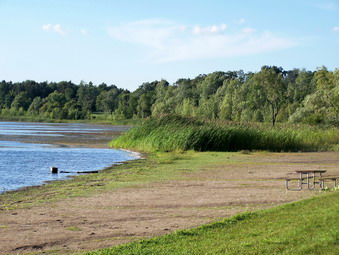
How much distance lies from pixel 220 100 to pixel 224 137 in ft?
255

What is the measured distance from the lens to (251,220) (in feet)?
38.3

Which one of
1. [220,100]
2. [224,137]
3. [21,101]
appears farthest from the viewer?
[21,101]

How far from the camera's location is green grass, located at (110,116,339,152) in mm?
35781

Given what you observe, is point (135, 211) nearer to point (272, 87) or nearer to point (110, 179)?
point (110, 179)

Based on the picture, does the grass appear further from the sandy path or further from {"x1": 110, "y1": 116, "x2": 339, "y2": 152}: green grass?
{"x1": 110, "y1": 116, "x2": 339, "y2": 152}: green grass

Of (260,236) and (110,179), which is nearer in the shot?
(260,236)

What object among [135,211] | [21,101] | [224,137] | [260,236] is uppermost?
[21,101]

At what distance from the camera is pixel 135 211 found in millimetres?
13992

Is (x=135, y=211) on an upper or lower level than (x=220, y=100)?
lower

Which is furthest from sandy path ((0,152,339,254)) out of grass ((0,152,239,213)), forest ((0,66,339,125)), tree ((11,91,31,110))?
tree ((11,91,31,110))

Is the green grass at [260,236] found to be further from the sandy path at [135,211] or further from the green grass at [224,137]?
the green grass at [224,137]

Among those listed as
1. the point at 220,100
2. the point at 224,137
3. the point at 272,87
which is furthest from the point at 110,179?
the point at 220,100

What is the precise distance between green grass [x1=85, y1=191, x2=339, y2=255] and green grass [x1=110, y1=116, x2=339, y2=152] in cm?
2342

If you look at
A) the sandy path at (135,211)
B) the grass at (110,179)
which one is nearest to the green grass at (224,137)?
the grass at (110,179)
